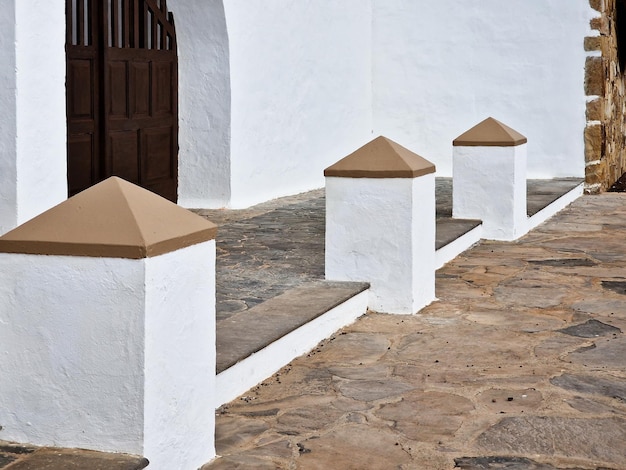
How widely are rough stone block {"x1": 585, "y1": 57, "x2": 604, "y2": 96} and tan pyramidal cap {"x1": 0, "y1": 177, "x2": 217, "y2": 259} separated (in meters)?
9.40

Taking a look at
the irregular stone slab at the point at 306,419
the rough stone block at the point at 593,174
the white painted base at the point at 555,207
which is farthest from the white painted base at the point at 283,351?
the rough stone block at the point at 593,174

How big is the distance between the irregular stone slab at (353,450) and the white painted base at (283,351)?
0.53 meters

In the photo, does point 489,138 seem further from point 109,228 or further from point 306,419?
point 109,228

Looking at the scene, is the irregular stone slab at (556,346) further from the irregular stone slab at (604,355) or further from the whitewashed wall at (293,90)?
the whitewashed wall at (293,90)

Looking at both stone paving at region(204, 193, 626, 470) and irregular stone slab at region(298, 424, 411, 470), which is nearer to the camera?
irregular stone slab at region(298, 424, 411, 470)

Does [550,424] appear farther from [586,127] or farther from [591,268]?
[586,127]

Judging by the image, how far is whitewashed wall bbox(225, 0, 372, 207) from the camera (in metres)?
9.25

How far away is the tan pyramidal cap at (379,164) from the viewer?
228 inches

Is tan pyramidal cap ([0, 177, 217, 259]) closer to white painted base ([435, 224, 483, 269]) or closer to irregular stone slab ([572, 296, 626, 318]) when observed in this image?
irregular stone slab ([572, 296, 626, 318])

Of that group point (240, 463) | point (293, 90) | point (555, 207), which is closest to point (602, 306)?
point (240, 463)

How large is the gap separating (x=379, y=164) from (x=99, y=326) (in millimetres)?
3020

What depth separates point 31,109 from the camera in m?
6.03

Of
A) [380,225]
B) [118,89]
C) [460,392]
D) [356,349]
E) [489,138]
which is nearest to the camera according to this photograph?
[460,392]

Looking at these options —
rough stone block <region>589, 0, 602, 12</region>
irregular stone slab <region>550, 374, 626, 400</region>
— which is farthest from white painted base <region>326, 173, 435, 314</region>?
rough stone block <region>589, 0, 602, 12</region>
